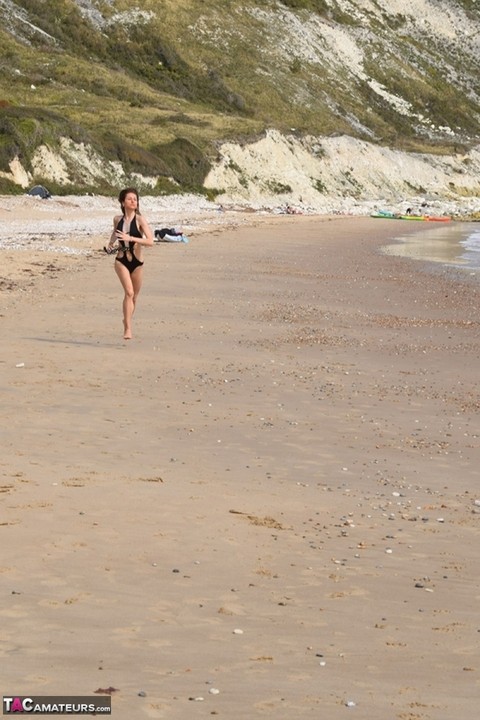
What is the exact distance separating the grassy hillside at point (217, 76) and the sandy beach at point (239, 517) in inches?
1535

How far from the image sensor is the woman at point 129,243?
50.5 feet

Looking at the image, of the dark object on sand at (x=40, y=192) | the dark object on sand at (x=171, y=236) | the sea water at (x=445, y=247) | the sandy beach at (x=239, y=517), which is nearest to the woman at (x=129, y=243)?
the sandy beach at (x=239, y=517)

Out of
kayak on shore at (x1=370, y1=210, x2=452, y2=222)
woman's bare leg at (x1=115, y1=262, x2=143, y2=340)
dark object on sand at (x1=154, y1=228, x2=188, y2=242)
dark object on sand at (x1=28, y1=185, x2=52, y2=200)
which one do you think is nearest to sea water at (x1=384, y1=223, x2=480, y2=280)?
dark object on sand at (x1=154, y1=228, x2=188, y2=242)

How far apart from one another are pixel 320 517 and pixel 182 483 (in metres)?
1.13

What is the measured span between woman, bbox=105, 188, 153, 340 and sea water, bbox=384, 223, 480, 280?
653 inches

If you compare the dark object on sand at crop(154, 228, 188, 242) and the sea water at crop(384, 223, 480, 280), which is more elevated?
the dark object on sand at crop(154, 228, 188, 242)

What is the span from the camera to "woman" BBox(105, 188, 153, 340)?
606 inches

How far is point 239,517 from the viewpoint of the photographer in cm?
784

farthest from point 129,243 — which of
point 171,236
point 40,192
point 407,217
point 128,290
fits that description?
point 407,217

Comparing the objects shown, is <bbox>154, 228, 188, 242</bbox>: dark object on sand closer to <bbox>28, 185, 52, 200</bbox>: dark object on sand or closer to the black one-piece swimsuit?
<bbox>28, 185, 52, 200</bbox>: dark object on sand

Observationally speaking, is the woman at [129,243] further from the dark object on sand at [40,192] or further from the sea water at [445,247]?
the dark object on sand at [40,192]

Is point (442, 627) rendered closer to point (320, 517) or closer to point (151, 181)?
point (320, 517)

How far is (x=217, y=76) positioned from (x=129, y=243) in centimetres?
9047

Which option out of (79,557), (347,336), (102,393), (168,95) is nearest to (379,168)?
(168,95)
